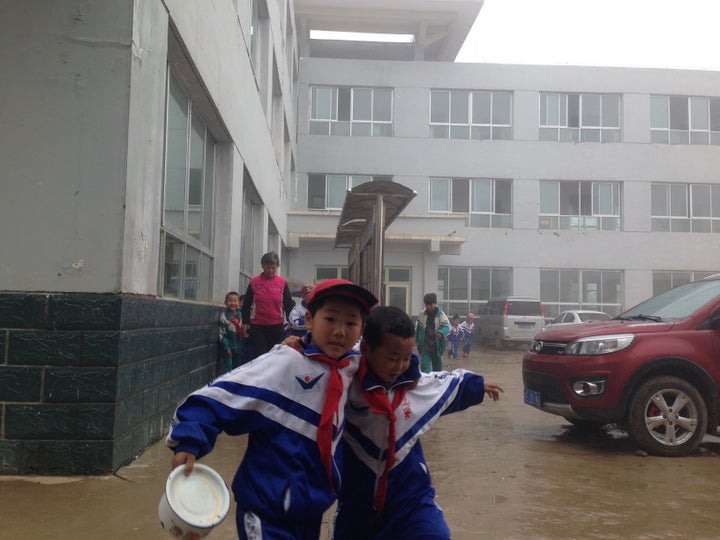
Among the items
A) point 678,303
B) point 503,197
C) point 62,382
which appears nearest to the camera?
point 62,382

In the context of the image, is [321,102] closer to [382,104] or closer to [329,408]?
[382,104]

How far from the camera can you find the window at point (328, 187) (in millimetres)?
28625

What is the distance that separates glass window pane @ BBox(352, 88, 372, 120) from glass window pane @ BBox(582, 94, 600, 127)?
28.6ft

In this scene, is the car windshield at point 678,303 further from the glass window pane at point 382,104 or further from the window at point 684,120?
the window at point 684,120

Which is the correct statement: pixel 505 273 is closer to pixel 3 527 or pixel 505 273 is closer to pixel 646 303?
pixel 646 303

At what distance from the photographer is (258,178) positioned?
44.3ft

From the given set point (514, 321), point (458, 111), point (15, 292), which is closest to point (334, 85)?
point (458, 111)

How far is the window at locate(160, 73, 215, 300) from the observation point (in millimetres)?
7250

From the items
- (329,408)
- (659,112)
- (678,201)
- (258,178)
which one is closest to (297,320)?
(258,178)

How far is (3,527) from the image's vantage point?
407 centimetres

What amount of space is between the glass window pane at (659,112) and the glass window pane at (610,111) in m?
1.34

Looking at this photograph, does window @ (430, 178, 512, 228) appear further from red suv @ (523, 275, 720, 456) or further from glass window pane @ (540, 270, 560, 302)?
red suv @ (523, 275, 720, 456)

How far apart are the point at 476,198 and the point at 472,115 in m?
3.40

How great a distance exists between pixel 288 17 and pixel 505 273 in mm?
13021
